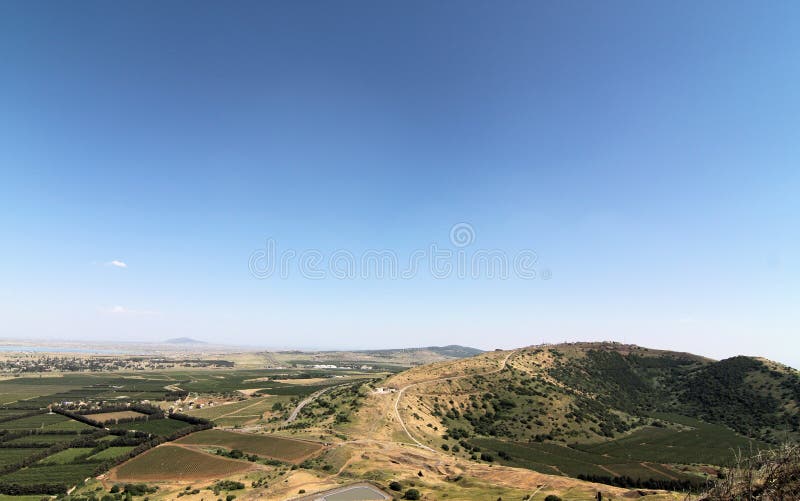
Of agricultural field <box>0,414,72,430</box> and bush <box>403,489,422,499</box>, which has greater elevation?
bush <box>403,489,422,499</box>

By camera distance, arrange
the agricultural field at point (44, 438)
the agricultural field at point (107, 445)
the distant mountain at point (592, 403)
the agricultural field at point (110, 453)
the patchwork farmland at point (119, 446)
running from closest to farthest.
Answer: the patchwork farmland at point (119, 446) → the agricultural field at point (107, 445) → the agricultural field at point (110, 453) → the agricultural field at point (44, 438) → the distant mountain at point (592, 403)

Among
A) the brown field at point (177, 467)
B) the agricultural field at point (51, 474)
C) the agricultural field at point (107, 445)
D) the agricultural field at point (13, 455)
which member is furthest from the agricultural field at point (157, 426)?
the brown field at point (177, 467)

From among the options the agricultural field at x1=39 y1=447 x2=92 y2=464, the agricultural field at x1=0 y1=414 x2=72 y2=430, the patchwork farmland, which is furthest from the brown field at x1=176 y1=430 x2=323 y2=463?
the agricultural field at x1=0 y1=414 x2=72 y2=430

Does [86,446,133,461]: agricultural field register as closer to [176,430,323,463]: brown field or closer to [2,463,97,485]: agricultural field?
[2,463,97,485]: agricultural field

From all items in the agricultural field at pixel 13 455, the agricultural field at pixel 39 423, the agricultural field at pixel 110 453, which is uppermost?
the agricultural field at pixel 110 453

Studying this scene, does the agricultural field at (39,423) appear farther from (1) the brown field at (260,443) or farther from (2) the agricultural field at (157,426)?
(1) the brown field at (260,443)

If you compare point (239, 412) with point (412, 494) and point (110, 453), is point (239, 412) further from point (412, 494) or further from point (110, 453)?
point (412, 494)

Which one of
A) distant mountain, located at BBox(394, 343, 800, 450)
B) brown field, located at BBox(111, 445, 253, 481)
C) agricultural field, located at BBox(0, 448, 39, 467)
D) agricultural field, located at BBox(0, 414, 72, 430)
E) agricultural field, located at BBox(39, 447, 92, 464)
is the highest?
distant mountain, located at BBox(394, 343, 800, 450)
